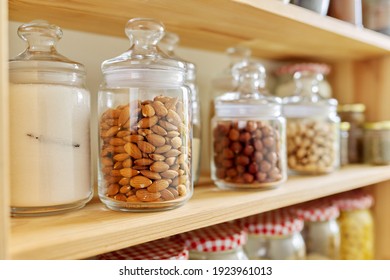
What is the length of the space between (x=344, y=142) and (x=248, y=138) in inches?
16.1

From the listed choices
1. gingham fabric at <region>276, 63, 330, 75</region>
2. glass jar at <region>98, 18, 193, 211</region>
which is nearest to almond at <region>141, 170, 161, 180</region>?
glass jar at <region>98, 18, 193, 211</region>

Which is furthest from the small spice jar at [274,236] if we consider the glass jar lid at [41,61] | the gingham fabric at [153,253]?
the glass jar lid at [41,61]

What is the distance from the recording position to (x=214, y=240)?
68cm

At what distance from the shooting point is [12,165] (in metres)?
0.49

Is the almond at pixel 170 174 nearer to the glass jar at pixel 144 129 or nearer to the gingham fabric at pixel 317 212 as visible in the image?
the glass jar at pixel 144 129

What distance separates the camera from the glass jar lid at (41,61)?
1.63ft

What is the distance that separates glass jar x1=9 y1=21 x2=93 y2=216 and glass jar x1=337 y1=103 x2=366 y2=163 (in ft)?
2.34

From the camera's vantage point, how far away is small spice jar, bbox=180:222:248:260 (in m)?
0.68

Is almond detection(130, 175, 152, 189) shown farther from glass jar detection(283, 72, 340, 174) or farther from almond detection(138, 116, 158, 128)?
glass jar detection(283, 72, 340, 174)

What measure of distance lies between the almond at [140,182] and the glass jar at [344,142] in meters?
0.60

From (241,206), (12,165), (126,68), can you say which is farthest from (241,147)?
(12,165)

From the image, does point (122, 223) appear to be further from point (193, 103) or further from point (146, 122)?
point (193, 103)

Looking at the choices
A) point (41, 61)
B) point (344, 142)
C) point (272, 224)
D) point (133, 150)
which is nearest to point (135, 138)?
point (133, 150)
